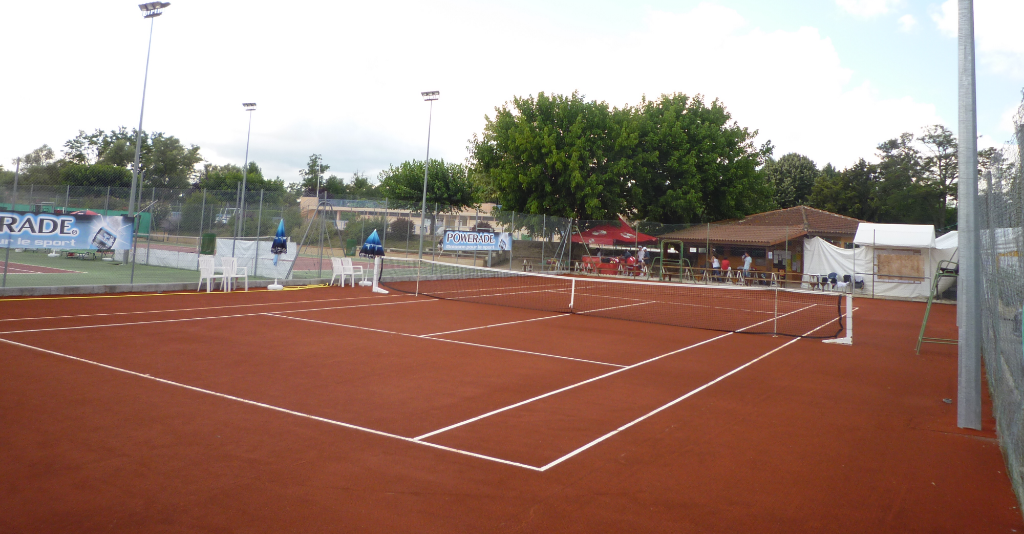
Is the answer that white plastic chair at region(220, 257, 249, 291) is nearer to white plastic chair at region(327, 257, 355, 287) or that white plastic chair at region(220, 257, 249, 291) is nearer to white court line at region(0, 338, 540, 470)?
white plastic chair at region(327, 257, 355, 287)

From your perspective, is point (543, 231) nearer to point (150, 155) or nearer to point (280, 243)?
point (280, 243)

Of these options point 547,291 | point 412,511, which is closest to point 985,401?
point 412,511

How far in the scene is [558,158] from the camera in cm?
3350

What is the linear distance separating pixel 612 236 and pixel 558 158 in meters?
5.09

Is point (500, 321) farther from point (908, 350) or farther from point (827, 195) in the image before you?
point (827, 195)

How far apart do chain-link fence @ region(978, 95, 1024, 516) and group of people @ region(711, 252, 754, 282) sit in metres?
21.8

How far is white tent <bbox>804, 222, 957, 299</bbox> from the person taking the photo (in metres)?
25.9

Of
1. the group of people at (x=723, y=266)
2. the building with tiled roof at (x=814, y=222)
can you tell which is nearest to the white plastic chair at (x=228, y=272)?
the group of people at (x=723, y=266)

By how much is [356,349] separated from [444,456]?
16.4 feet

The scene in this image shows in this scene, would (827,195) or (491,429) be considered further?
(827,195)

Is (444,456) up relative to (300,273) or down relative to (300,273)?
down

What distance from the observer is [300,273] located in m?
22.3

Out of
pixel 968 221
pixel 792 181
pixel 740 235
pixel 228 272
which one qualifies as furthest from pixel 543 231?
pixel 792 181

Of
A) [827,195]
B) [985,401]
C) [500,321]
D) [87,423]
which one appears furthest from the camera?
[827,195]
